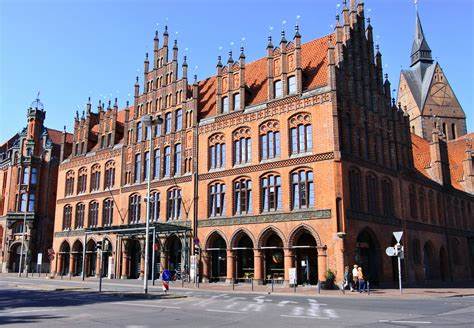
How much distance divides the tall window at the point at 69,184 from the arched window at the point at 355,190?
35026mm

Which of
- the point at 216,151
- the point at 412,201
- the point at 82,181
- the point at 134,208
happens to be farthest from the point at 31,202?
the point at 412,201

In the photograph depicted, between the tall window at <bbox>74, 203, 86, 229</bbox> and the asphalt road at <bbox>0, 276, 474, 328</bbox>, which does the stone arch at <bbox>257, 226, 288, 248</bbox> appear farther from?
the tall window at <bbox>74, 203, 86, 229</bbox>

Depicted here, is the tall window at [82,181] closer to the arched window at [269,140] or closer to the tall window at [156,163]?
the tall window at [156,163]

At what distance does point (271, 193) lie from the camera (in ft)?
116

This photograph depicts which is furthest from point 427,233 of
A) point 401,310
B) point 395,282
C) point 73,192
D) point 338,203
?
point 73,192

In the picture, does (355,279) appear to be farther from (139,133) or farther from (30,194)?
(30,194)

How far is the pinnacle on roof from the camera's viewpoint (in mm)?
82250

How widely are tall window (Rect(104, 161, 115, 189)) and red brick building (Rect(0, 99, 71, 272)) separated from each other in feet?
44.2

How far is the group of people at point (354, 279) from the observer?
28.4 metres

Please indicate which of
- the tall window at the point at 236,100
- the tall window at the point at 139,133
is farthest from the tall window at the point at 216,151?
the tall window at the point at 139,133

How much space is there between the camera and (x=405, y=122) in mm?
44125

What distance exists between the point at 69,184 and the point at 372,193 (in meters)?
36.3

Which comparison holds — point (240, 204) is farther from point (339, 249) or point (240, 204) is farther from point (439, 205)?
point (439, 205)

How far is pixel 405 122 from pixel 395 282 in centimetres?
1576
